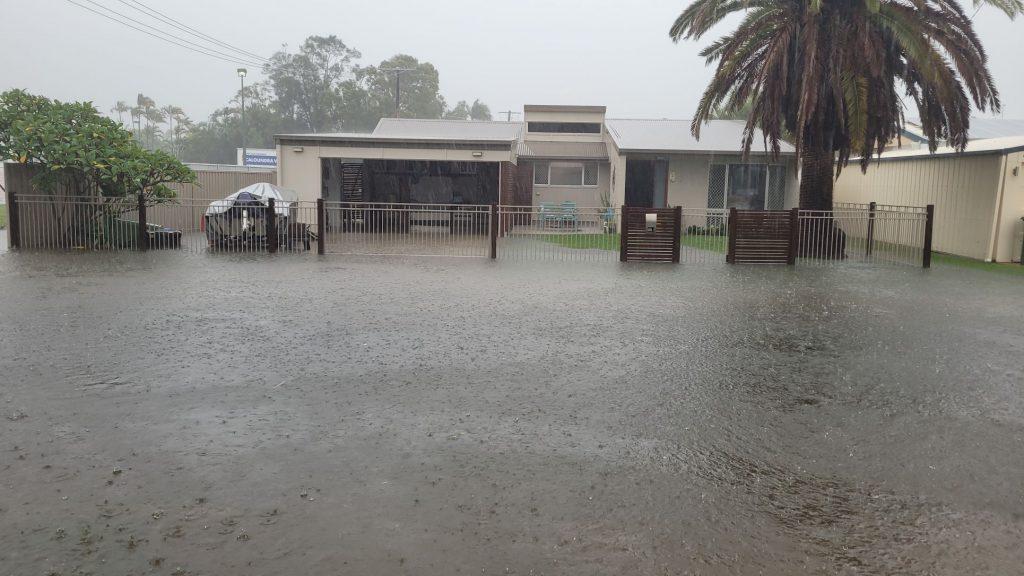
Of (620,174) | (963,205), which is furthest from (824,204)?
(620,174)

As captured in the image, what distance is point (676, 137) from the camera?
2870 centimetres

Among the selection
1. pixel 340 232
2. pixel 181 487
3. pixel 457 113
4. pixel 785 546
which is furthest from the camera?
pixel 457 113

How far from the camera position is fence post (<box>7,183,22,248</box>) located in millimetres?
17516

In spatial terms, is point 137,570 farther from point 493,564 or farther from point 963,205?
point 963,205

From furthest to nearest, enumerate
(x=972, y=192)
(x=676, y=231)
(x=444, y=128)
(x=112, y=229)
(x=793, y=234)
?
(x=444, y=128) < (x=972, y=192) < (x=112, y=229) < (x=793, y=234) < (x=676, y=231)

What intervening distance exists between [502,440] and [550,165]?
2625 centimetres

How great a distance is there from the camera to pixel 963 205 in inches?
759

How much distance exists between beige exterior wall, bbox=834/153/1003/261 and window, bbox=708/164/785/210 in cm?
444

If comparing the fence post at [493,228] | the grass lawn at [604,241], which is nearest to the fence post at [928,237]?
the grass lawn at [604,241]

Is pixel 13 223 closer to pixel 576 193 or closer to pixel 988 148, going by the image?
pixel 576 193

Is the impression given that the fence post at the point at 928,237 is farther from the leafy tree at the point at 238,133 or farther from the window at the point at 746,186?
the leafy tree at the point at 238,133

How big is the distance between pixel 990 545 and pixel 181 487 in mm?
4194

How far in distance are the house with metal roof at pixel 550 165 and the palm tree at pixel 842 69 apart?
Result: 5893mm

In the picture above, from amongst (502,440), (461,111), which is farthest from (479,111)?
(502,440)
